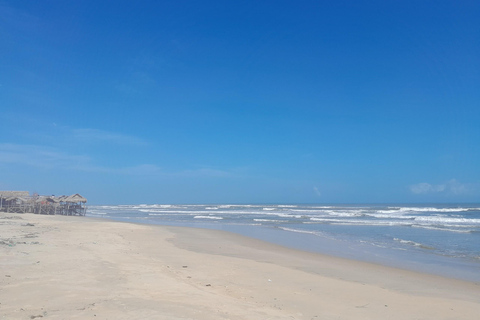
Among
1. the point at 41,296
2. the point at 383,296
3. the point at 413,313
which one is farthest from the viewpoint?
the point at 383,296

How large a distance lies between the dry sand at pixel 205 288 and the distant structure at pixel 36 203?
29079 mm

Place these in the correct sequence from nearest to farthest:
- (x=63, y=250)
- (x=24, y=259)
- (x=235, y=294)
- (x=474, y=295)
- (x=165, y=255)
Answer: (x=235, y=294)
(x=474, y=295)
(x=24, y=259)
(x=63, y=250)
(x=165, y=255)

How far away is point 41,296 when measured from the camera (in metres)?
5.96

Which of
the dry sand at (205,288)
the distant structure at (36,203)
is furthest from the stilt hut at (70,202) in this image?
the dry sand at (205,288)

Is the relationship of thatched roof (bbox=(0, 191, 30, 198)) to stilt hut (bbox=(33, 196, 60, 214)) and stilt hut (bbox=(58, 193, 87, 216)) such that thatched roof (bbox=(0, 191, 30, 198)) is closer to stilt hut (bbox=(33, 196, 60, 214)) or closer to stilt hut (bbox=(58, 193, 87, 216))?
stilt hut (bbox=(33, 196, 60, 214))

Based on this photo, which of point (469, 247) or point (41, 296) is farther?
point (469, 247)

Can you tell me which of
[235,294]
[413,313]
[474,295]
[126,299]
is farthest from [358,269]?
[126,299]

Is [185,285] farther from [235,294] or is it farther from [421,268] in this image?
[421,268]

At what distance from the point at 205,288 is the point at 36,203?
1449 inches

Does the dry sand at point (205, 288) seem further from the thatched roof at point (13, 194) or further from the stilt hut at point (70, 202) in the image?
the stilt hut at point (70, 202)

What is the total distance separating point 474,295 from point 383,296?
7.93 ft

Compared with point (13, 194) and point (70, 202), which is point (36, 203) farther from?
point (70, 202)

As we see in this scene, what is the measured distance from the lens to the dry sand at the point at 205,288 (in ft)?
18.5

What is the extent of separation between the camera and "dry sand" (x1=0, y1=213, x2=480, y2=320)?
564cm
